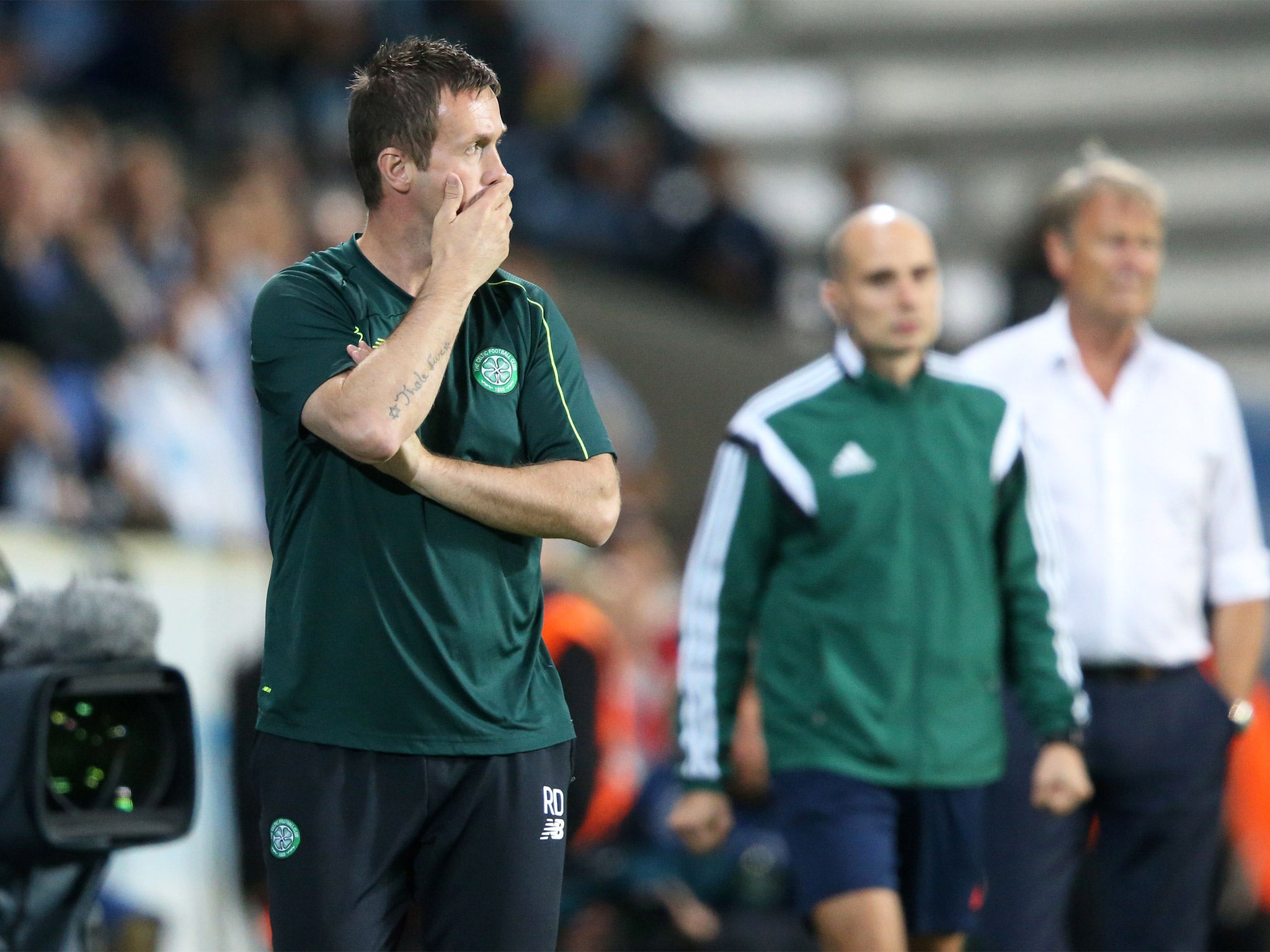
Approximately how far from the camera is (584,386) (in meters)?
3.01

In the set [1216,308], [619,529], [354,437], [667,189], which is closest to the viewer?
[354,437]

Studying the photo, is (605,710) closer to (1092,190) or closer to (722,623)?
(722,623)

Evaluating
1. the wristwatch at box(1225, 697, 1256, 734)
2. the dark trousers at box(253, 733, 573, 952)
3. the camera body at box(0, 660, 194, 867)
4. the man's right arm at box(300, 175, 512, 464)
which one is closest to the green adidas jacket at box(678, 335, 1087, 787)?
the wristwatch at box(1225, 697, 1256, 734)

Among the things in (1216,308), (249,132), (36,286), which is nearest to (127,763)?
(36,286)

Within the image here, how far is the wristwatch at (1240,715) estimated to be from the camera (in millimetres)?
4531

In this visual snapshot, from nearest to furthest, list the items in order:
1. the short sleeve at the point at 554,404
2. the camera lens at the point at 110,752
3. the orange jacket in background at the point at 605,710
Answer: the short sleeve at the point at 554,404, the camera lens at the point at 110,752, the orange jacket in background at the point at 605,710

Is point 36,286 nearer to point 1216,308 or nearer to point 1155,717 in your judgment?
point 1155,717

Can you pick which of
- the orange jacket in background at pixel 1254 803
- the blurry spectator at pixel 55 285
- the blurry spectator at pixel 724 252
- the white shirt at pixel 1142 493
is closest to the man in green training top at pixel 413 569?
the white shirt at pixel 1142 493

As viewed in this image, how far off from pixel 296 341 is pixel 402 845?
779 mm

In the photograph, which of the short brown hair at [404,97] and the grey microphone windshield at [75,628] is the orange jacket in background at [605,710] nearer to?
the grey microphone windshield at [75,628]

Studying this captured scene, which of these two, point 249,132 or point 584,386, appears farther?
point 249,132

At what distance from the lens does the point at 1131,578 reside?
4.52 meters

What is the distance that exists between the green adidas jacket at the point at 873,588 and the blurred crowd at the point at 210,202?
185 cm

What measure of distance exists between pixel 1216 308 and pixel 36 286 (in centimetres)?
925
